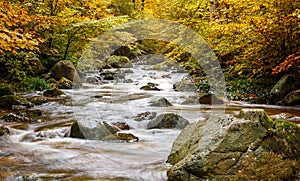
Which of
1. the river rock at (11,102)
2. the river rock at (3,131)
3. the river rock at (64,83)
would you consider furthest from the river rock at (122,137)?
the river rock at (64,83)

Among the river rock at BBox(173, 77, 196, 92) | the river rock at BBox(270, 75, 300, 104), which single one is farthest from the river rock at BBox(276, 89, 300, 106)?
the river rock at BBox(173, 77, 196, 92)

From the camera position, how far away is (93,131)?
5.51 meters

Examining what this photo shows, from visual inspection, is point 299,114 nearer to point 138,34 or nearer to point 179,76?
point 179,76

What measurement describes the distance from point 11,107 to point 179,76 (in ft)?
33.9

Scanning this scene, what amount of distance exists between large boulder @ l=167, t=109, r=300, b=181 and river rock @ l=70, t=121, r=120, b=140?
2413 mm

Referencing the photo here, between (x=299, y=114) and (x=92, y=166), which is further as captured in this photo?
(x=299, y=114)

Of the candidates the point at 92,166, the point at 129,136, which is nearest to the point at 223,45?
the point at 129,136

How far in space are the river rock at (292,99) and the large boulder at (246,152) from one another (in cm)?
641

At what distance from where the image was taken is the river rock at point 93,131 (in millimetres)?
5465

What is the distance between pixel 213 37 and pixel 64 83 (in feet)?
22.5

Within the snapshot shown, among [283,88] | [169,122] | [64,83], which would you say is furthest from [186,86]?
[169,122]

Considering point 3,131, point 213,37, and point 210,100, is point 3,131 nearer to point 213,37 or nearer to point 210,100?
point 210,100

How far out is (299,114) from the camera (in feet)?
25.4

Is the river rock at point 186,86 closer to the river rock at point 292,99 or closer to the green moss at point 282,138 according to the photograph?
the river rock at point 292,99
